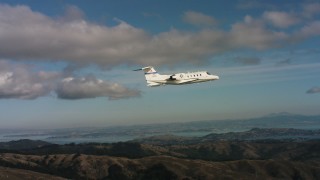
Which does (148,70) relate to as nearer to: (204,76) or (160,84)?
(160,84)

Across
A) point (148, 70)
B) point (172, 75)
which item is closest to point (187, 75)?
point (172, 75)

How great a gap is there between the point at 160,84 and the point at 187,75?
10755mm

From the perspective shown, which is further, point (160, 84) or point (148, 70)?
point (148, 70)

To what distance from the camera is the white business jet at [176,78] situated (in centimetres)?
14650

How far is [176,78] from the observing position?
14675cm

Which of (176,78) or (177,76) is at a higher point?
(177,76)

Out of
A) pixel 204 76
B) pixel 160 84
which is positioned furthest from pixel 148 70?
pixel 204 76

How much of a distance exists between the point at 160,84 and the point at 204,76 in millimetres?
18161

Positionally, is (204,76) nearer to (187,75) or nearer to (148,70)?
(187,75)

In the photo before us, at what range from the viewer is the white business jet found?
14650cm

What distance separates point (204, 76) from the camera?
15212 centimetres

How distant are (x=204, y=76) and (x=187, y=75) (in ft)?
27.1

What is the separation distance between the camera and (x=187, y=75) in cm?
14762

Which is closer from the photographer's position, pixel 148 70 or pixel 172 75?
pixel 172 75
